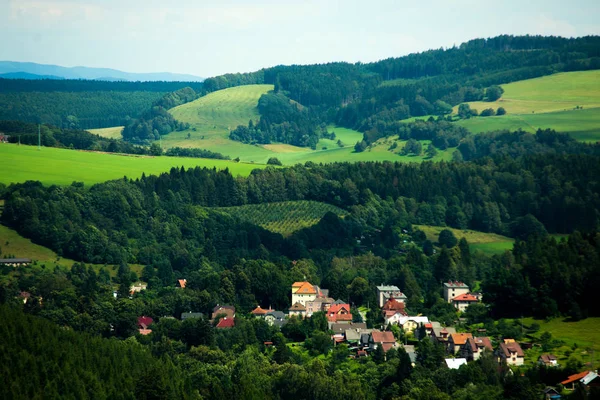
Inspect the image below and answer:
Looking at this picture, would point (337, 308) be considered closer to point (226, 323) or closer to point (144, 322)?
point (226, 323)

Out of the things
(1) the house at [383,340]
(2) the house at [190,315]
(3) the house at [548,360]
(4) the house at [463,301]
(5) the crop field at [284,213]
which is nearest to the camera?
(3) the house at [548,360]

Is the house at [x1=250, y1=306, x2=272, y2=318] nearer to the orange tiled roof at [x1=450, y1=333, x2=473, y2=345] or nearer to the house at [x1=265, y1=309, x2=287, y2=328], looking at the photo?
the house at [x1=265, y1=309, x2=287, y2=328]

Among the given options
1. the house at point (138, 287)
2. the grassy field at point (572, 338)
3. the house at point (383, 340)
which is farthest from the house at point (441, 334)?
the house at point (138, 287)

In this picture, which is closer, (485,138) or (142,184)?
(142,184)

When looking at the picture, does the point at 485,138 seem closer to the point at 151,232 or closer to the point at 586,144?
the point at 586,144

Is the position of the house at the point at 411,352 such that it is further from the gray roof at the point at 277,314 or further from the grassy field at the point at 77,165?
the grassy field at the point at 77,165

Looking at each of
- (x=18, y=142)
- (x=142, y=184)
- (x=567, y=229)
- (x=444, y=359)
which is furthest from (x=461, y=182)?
(x=444, y=359)
